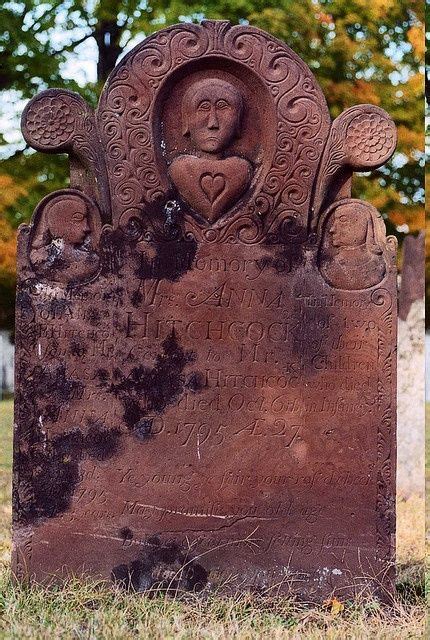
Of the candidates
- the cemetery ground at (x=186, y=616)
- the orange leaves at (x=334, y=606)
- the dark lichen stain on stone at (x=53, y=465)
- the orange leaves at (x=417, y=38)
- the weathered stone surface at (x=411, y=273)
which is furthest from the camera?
the orange leaves at (x=417, y=38)

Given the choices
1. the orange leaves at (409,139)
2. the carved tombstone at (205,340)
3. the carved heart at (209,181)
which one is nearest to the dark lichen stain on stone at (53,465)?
the carved tombstone at (205,340)

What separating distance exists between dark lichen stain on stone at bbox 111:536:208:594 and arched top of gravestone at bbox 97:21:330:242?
179cm

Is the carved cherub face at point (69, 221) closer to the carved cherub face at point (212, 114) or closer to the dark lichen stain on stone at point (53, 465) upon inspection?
the carved cherub face at point (212, 114)

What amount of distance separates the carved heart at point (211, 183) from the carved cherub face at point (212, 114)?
0.49 feet

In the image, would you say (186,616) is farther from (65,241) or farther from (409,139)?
(409,139)

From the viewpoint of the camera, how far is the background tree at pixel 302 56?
1073 centimetres

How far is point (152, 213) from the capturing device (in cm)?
508

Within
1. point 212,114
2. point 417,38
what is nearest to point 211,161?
point 212,114

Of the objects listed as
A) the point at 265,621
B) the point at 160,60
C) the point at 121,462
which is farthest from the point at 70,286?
the point at 265,621

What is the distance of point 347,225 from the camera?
5160 mm

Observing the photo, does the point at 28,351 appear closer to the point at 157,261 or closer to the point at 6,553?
the point at 157,261

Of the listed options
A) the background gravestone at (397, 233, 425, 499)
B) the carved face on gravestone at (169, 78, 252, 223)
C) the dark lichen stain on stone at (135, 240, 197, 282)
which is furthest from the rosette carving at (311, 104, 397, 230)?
the background gravestone at (397, 233, 425, 499)

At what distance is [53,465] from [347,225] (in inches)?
85.2

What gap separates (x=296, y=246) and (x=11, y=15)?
7.21 meters
